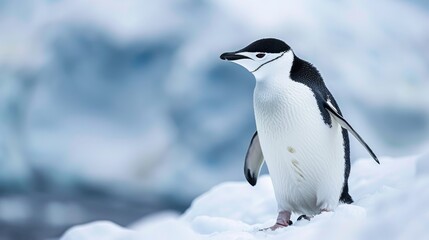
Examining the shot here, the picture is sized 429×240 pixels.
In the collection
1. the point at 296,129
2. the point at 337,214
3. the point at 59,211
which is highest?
the point at 59,211

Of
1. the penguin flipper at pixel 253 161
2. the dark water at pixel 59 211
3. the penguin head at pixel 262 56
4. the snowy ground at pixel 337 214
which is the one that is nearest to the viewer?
the snowy ground at pixel 337 214

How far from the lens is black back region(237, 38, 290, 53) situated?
978 millimetres

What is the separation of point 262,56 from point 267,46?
0.06ft

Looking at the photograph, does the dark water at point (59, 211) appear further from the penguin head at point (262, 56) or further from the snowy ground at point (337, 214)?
the penguin head at point (262, 56)

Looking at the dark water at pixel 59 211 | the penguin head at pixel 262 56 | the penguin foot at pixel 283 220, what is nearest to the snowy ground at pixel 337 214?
the penguin foot at pixel 283 220

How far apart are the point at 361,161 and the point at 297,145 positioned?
1.93ft

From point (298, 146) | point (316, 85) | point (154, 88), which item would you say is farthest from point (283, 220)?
point (154, 88)

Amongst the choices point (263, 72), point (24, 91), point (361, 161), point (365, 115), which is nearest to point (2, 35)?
point (24, 91)

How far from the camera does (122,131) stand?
3562mm

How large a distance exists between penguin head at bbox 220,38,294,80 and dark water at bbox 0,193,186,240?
8.23 feet

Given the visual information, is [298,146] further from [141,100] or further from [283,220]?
[141,100]

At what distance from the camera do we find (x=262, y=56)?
3.22 ft

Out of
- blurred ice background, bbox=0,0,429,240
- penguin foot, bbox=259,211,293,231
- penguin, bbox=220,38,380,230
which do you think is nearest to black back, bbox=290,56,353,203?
penguin, bbox=220,38,380,230

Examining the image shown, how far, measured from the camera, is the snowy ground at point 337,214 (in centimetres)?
62
